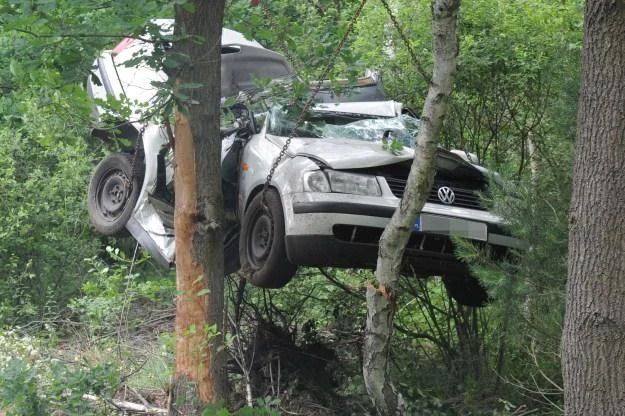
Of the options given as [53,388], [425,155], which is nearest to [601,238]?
[425,155]

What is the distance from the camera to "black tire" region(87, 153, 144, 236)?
31.1 feet

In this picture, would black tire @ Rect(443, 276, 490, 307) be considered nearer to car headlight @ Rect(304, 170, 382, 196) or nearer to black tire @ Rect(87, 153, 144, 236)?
car headlight @ Rect(304, 170, 382, 196)

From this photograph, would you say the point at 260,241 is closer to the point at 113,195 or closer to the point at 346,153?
the point at 346,153

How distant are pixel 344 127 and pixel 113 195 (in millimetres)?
2753

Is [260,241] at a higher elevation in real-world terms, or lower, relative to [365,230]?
lower

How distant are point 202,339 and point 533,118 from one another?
4009 mm

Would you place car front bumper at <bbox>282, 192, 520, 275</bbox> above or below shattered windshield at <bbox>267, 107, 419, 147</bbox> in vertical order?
below

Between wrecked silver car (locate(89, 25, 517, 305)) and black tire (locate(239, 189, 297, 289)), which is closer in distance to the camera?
wrecked silver car (locate(89, 25, 517, 305))

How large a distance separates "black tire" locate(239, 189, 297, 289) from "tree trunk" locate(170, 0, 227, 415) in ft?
0.92

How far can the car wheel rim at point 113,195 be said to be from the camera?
383 inches

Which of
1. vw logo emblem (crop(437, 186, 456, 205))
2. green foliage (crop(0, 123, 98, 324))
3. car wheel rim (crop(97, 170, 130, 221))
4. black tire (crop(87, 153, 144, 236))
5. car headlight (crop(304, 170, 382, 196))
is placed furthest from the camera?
green foliage (crop(0, 123, 98, 324))

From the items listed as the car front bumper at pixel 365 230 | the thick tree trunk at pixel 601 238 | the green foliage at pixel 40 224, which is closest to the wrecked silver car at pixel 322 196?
the car front bumper at pixel 365 230

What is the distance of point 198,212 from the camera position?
7.62 m

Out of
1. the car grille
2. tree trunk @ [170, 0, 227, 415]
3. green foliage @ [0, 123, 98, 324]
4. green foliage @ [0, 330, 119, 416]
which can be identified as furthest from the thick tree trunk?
green foliage @ [0, 123, 98, 324]
